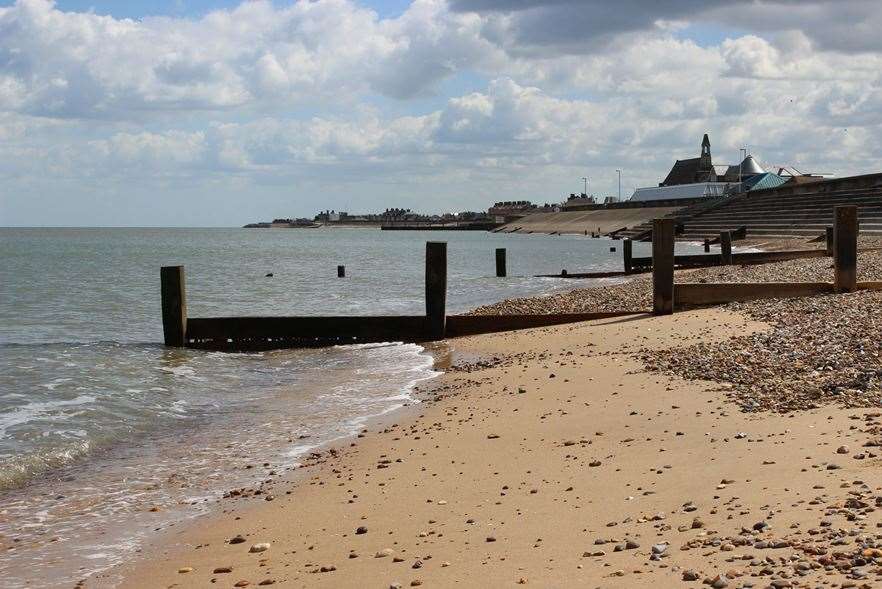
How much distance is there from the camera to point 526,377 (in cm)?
1348

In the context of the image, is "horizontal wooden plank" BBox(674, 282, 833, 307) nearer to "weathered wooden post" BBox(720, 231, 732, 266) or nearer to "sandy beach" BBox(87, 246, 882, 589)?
"sandy beach" BBox(87, 246, 882, 589)

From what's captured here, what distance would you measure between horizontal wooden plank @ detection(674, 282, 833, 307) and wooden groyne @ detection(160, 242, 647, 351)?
3.21 feet

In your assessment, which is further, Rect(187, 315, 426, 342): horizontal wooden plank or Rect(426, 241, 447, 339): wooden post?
Rect(187, 315, 426, 342): horizontal wooden plank

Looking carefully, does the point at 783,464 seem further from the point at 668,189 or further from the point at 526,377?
the point at 668,189

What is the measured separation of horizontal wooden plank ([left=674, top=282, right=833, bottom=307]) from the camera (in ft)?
62.1

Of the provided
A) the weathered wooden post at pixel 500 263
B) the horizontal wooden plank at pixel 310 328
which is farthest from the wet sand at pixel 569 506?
the weathered wooden post at pixel 500 263

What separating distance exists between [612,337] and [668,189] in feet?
411

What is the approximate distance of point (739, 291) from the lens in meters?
19.0

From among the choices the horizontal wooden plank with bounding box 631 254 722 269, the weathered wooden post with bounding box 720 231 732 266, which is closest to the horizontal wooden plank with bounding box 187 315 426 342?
the weathered wooden post with bounding box 720 231 732 266

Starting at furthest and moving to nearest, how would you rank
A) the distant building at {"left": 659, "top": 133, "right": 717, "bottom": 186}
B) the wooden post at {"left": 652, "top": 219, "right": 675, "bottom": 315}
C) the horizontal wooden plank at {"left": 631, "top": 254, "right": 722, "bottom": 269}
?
1. the distant building at {"left": 659, "top": 133, "right": 717, "bottom": 186}
2. the horizontal wooden plank at {"left": 631, "top": 254, "right": 722, "bottom": 269}
3. the wooden post at {"left": 652, "top": 219, "right": 675, "bottom": 315}

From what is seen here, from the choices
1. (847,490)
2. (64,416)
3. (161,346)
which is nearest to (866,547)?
(847,490)

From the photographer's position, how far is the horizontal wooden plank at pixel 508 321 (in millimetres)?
19297

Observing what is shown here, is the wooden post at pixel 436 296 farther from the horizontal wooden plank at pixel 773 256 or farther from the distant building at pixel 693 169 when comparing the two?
the distant building at pixel 693 169

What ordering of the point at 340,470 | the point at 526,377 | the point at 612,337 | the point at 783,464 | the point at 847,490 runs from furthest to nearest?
1. the point at 612,337
2. the point at 526,377
3. the point at 340,470
4. the point at 783,464
5. the point at 847,490
